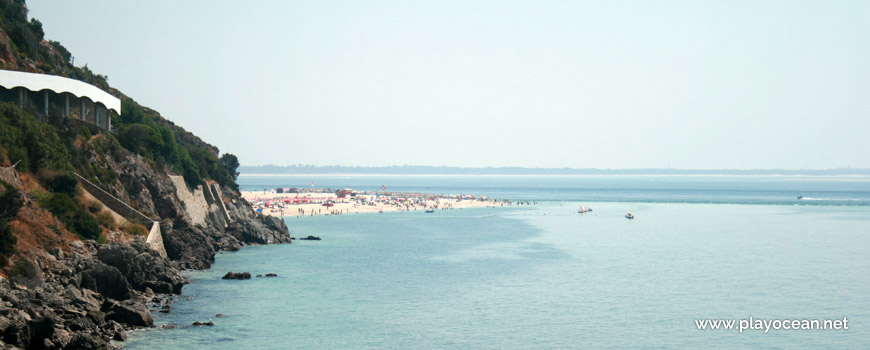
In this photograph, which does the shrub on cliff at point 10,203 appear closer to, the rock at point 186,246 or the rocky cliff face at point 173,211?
the rocky cliff face at point 173,211

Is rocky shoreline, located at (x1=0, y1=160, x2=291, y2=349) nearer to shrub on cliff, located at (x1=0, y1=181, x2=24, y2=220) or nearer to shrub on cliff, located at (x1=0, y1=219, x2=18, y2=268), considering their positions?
shrub on cliff, located at (x1=0, y1=219, x2=18, y2=268)

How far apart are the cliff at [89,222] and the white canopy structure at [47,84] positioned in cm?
466

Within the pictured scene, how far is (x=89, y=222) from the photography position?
47938mm

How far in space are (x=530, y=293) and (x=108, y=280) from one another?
94.3ft

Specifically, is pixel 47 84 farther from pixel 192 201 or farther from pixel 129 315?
pixel 129 315

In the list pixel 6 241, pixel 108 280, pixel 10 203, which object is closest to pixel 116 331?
pixel 108 280

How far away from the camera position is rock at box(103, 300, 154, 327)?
38.2m

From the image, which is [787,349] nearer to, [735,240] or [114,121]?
[735,240]

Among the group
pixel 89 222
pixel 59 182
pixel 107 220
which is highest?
pixel 59 182

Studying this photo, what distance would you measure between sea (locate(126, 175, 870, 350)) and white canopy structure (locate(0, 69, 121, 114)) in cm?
2099

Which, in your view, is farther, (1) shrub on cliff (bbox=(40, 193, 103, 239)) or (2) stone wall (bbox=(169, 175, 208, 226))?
(2) stone wall (bbox=(169, 175, 208, 226))

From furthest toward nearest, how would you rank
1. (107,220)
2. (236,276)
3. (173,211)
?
(173,211), (236,276), (107,220)

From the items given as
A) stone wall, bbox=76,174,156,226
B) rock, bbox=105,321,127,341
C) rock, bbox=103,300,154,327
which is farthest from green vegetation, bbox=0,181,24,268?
stone wall, bbox=76,174,156,226

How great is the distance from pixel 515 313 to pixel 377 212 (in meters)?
106
